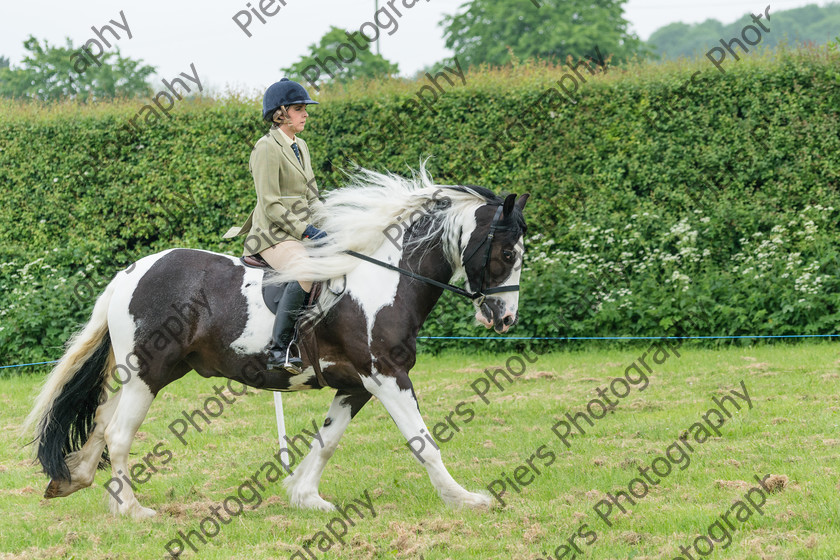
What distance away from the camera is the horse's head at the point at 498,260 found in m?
5.33

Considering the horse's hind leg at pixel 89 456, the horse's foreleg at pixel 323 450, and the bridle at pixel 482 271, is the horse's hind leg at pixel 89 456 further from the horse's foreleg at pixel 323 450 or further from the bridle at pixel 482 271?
the bridle at pixel 482 271

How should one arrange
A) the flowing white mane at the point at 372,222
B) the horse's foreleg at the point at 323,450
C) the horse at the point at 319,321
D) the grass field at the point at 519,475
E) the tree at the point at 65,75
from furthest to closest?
the tree at the point at 65,75 → the horse's foreleg at the point at 323,450 → the flowing white mane at the point at 372,222 → the horse at the point at 319,321 → the grass field at the point at 519,475

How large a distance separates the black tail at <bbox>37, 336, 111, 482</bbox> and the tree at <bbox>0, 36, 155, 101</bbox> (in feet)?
89.2

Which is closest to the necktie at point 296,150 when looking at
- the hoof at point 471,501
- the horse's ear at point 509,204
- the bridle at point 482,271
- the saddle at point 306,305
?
the bridle at point 482,271

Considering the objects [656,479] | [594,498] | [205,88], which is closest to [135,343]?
[594,498]

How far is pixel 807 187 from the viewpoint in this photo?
444 inches

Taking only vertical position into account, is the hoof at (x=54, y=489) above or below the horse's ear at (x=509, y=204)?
below

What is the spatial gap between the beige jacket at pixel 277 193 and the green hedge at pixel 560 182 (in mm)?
5820

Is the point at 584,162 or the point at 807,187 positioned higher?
the point at 584,162

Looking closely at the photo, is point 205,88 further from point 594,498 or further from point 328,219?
point 594,498

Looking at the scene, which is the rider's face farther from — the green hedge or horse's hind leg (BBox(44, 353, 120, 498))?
the green hedge

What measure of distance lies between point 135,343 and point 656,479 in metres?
3.63

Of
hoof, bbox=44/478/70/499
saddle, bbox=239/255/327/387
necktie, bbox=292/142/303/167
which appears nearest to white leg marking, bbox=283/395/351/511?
saddle, bbox=239/255/327/387

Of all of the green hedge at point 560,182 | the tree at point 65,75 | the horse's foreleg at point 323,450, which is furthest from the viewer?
the tree at point 65,75
